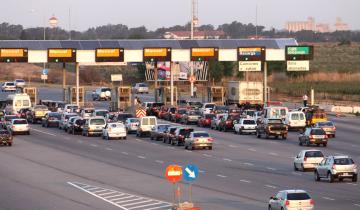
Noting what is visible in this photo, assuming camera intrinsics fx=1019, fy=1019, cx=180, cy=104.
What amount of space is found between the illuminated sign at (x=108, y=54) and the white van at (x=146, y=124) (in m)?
17.8

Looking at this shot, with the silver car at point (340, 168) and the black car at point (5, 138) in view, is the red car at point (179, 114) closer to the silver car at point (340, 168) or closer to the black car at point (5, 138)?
the black car at point (5, 138)

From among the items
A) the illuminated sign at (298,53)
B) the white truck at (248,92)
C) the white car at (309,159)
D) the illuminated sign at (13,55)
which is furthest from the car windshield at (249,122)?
the white car at (309,159)

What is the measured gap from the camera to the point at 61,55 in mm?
92562

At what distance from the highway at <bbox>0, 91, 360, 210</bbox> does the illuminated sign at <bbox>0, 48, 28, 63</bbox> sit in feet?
52.7

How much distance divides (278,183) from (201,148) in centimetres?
2013

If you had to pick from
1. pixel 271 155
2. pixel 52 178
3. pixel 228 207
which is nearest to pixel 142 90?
pixel 271 155

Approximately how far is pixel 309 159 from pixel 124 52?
4689cm

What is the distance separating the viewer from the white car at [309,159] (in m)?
49.3

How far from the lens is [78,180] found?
47594 mm

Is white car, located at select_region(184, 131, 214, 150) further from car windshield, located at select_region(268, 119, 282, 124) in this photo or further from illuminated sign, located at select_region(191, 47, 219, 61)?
illuminated sign, located at select_region(191, 47, 219, 61)

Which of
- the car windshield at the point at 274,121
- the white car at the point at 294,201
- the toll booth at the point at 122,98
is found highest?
the toll booth at the point at 122,98

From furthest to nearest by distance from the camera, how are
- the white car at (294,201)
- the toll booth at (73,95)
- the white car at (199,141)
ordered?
the toll booth at (73,95)
the white car at (199,141)
the white car at (294,201)

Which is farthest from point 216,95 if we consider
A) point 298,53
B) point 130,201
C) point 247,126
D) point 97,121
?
point 130,201

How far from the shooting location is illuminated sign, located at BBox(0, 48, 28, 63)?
9044 centimetres
